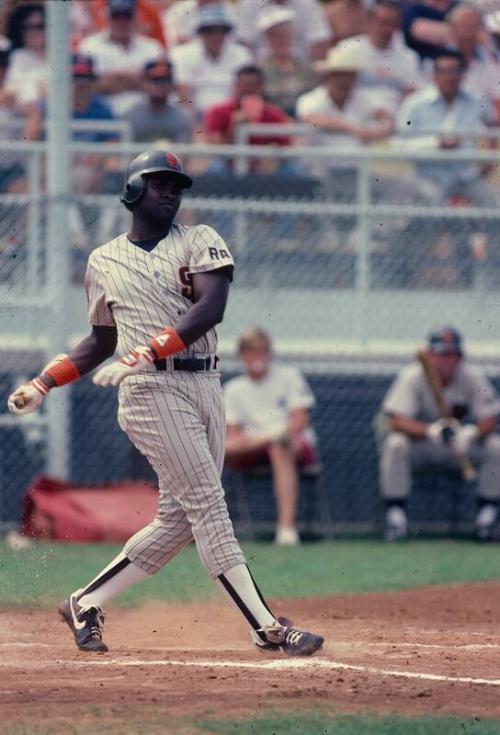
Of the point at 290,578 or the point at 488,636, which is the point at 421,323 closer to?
the point at 290,578

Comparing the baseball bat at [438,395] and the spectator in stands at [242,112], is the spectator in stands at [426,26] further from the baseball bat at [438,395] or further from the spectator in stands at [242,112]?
the baseball bat at [438,395]

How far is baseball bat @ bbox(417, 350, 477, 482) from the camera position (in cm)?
1070

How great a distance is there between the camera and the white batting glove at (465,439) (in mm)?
10695

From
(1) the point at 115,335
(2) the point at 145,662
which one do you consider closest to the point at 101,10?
(1) the point at 115,335

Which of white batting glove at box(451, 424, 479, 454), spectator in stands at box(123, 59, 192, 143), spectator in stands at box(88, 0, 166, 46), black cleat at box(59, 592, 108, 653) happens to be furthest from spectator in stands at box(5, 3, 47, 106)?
black cleat at box(59, 592, 108, 653)

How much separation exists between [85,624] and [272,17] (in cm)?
706

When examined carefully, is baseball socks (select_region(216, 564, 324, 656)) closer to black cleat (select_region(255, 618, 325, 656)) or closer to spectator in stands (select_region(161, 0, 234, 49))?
black cleat (select_region(255, 618, 325, 656))

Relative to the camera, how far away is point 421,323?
11.0m

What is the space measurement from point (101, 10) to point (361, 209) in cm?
296

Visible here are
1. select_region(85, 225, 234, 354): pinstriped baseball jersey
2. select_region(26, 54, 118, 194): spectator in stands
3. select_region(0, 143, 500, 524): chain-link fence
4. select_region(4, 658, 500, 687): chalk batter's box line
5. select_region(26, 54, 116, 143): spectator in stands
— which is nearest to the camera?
select_region(4, 658, 500, 687): chalk batter's box line

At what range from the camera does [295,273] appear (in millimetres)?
10789

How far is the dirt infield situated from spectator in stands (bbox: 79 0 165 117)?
17.0ft

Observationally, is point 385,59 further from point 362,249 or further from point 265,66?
point 362,249

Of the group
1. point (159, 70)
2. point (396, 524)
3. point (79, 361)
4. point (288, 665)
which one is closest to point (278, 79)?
point (159, 70)
